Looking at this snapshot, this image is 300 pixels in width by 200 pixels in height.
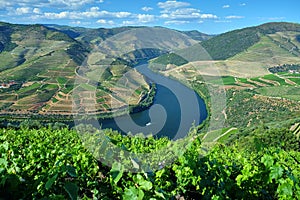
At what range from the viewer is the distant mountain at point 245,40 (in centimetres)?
13070

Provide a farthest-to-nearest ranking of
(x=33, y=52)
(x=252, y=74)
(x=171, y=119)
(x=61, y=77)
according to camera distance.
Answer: (x=33, y=52), (x=252, y=74), (x=61, y=77), (x=171, y=119)

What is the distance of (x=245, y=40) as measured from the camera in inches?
5482

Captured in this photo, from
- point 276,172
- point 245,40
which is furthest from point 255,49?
point 276,172

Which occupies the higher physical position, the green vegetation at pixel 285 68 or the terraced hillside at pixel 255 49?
the terraced hillside at pixel 255 49

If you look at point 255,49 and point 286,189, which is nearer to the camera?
point 286,189

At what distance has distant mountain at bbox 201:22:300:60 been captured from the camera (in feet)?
429

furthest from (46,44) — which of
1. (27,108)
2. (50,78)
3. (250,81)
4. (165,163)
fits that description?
(165,163)

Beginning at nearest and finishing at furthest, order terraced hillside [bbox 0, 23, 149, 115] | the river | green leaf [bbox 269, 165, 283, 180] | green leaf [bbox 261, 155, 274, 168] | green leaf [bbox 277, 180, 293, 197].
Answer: green leaf [bbox 277, 180, 293, 197] < green leaf [bbox 269, 165, 283, 180] < green leaf [bbox 261, 155, 274, 168] < the river < terraced hillside [bbox 0, 23, 149, 115]

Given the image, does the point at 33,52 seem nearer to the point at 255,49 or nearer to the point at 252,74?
the point at 252,74

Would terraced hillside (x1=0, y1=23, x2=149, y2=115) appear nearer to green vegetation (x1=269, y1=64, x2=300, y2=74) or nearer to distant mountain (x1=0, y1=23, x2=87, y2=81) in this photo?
distant mountain (x1=0, y1=23, x2=87, y2=81)

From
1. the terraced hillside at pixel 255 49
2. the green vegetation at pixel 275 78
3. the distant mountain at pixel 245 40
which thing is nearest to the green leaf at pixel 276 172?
the green vegetation at pixel 275 78

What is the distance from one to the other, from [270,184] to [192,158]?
33.2 inches

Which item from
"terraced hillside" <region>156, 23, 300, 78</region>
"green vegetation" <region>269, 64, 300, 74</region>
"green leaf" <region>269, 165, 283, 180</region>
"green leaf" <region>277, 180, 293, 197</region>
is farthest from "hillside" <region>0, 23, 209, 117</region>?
"green vegetation" <region>269, 64, 300, 74</region>

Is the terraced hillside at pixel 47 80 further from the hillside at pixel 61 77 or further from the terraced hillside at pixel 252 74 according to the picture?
the terraced hillside at pixel 252 74
